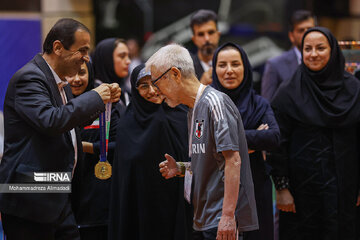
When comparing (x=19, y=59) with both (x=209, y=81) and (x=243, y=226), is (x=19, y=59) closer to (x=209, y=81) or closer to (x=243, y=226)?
(x=209, y=81)

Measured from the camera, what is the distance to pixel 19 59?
7305 mm

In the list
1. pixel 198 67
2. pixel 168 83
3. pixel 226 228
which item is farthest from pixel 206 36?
pixel 226 228


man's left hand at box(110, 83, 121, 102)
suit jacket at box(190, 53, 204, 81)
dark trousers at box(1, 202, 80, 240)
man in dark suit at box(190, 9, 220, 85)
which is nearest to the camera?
dark trousers at box(1, 202, 80, 240)

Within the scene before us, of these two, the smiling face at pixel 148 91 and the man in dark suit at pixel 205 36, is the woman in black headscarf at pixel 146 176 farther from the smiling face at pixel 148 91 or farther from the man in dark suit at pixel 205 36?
the man in dark suit at pixel 205 36

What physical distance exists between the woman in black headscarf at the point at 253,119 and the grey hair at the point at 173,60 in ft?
3.78

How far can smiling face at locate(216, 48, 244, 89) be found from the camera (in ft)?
14.5

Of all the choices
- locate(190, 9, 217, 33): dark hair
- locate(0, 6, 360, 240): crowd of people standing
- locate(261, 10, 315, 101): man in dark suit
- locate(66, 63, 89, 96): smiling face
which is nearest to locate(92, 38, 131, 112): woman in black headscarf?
locate(0, 6, 360, 240): crowd of people standing

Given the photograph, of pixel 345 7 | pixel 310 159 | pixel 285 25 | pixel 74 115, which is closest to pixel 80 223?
pixel 74 115

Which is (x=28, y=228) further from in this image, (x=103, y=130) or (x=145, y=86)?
(x=145, y=86)

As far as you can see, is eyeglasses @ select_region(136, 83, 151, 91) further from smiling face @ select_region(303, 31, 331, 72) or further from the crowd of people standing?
smiling face @ select_region(303, 31, 331, 72)

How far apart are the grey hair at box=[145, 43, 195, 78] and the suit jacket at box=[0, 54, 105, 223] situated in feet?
1.47

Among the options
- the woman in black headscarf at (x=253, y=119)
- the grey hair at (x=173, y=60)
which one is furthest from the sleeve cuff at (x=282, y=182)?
the grey hair at (x=173, y=60)

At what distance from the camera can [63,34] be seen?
11.0ft

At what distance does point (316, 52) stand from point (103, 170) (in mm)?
1967
